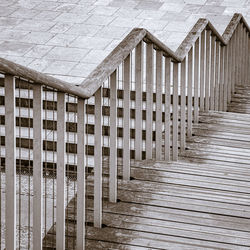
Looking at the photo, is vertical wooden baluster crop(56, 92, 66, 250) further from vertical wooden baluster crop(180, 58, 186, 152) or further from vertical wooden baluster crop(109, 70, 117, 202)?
vertical wooden baluster crop(180, 58, 186, 152)

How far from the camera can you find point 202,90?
6156 millimetres

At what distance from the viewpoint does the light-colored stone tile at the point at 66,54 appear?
8898mm

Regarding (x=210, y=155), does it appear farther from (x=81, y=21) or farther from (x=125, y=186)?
(x=81, y=21)

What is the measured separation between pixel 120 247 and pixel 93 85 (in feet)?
2.65

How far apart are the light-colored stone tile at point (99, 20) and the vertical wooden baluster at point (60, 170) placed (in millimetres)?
7208

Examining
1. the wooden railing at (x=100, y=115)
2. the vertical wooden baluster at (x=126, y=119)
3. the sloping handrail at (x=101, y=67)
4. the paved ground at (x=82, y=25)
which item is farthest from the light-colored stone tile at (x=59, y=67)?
the vertical wooden baluster at (x=126, y=119)

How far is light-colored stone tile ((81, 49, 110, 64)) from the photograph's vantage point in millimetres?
8844

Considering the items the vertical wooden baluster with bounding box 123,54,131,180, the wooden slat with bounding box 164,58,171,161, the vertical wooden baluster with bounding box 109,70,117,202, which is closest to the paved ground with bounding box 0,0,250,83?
the wooden slat with bounding box 164,58,171,161

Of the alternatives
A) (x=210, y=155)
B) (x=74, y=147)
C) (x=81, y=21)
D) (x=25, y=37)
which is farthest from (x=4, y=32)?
(x=210, y=155)

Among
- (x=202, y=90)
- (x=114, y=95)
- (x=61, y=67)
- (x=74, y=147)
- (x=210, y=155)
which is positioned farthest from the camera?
(x=61, y=67)

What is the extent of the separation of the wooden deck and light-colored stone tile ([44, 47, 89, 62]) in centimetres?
386

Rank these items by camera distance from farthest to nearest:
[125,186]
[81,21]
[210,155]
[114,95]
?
[81,21], [210,155], [125,186], [114,95]

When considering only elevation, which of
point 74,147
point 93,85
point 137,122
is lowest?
point 74,147

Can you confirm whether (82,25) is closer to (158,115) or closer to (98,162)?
(158,115)
